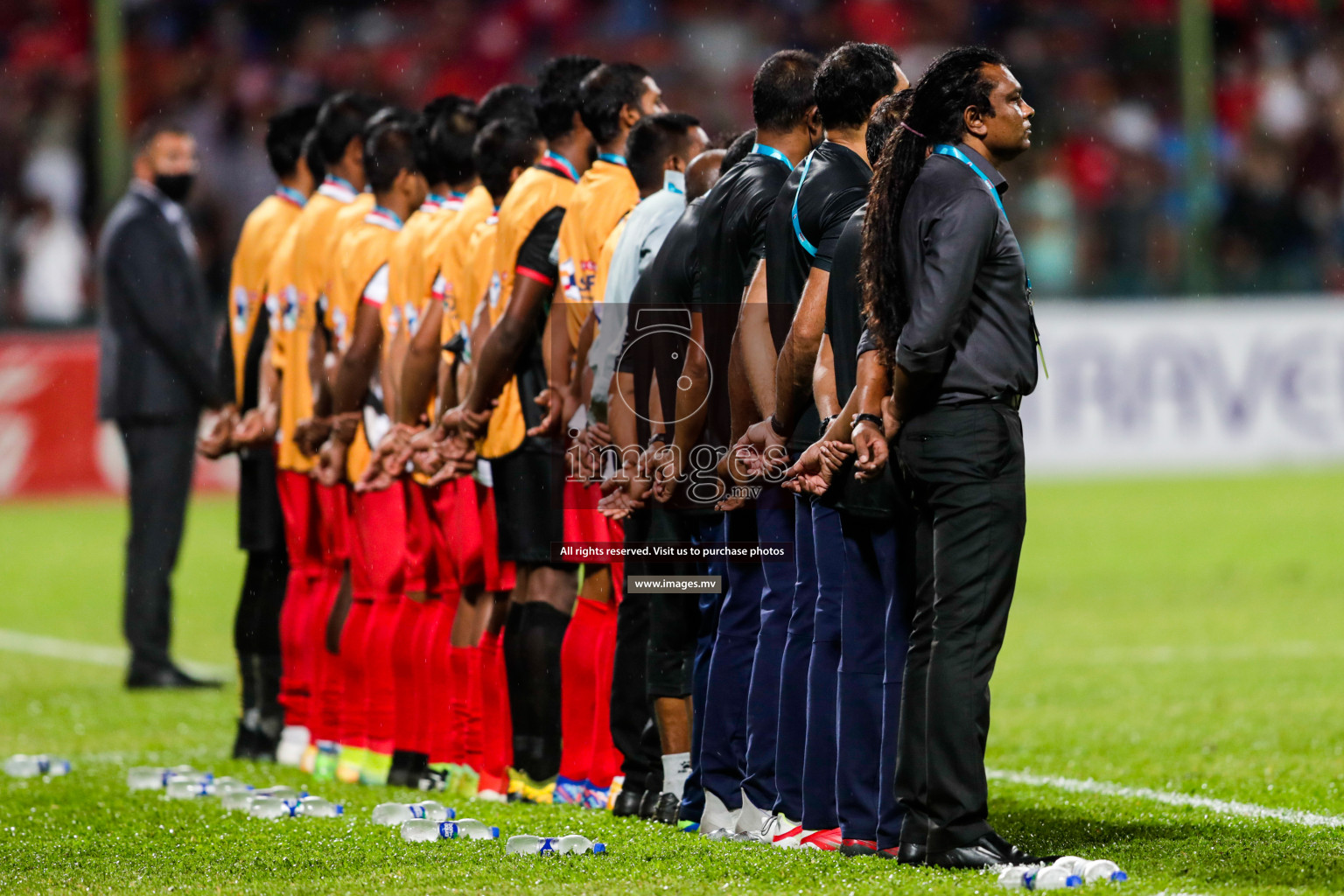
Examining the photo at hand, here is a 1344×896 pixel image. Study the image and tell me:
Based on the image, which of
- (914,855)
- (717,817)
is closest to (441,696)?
(717,817)

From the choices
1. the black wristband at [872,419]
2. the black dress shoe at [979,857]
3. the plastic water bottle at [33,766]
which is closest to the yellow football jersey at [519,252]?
the black wristband at [872,419]

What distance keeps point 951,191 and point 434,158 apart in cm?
304

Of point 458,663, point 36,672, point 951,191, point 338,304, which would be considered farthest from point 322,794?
point 36,672

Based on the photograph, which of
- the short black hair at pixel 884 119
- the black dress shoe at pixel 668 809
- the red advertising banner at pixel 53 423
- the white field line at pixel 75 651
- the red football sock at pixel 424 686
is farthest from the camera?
the red advertising banner at pixel 53 423

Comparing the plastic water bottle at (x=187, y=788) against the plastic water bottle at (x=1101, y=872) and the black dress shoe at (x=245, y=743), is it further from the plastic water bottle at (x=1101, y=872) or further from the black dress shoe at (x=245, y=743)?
the plastic water bottle at (x=1101, y=872)

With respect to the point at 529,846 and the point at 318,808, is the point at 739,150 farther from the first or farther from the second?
the point at 318,808

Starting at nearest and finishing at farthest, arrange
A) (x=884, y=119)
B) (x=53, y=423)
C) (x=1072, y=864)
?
(x=1072, y=864) → (x=884, y=119) → (x=53, y=423)

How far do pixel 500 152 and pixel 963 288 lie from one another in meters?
2.73

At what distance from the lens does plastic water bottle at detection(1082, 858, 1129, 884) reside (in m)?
4.73

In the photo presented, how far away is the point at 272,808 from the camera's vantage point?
20.7ft

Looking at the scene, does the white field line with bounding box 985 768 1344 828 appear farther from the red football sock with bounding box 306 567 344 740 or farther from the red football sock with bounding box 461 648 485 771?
the red football sock with bounding box 306 567 344 740

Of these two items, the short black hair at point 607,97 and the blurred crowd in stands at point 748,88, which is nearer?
the short black hair at point 607,97

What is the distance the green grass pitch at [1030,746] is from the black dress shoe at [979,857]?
80 millimetres

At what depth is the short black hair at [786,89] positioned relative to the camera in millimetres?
5758
